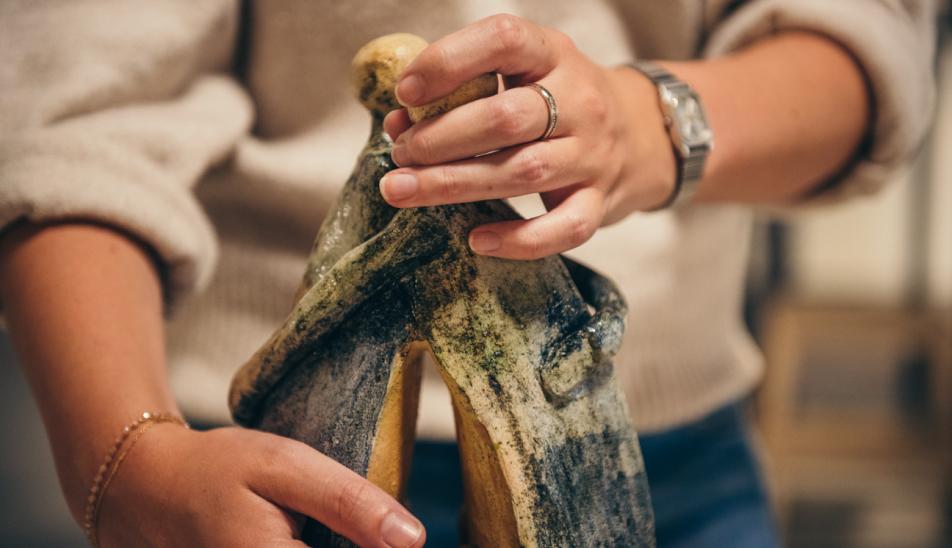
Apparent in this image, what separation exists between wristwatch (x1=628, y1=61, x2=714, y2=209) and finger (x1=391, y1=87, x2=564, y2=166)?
210 millimetres

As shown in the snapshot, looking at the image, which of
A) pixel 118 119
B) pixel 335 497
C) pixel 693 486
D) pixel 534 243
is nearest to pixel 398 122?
pixel 534 243

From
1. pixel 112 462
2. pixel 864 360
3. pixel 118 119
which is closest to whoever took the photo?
pixel 112 462

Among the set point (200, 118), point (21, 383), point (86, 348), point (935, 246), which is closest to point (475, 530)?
point (86, 348)

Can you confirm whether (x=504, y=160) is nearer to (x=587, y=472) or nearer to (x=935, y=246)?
(x=587, y=472)

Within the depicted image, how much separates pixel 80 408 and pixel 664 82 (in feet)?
1.90

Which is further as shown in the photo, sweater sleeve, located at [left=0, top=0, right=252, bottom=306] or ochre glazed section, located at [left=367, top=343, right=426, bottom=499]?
sweater sleeve, located at [left=0, top=0, right=252, bottom=306]

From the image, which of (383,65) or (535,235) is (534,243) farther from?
(383,65)

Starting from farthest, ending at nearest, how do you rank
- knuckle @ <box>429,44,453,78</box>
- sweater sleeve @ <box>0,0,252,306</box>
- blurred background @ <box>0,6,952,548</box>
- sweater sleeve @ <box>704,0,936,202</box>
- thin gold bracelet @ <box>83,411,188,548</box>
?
blurred background @ <box>0,6,952,548</box>
sweater sleeve @ <box>704,0,936,202</box>
sweater sleeve @ <box>0,0,252,306</box>
thin gold bracelet @ <box>83,411,188,548</box>
knuckle @ <box>429,44,453,78</box>

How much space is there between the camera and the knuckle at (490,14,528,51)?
0.54 meters

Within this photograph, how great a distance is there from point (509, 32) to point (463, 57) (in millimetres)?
35

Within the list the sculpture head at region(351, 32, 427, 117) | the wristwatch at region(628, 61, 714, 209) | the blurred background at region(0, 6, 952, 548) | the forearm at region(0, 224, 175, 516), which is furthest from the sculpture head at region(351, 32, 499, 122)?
the blurred background at region(0, 6, 952, 548)

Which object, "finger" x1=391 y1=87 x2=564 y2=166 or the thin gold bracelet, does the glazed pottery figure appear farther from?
the thin gold bracelet

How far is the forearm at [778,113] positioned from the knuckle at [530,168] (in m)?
0.29

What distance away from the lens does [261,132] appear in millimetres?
1003
